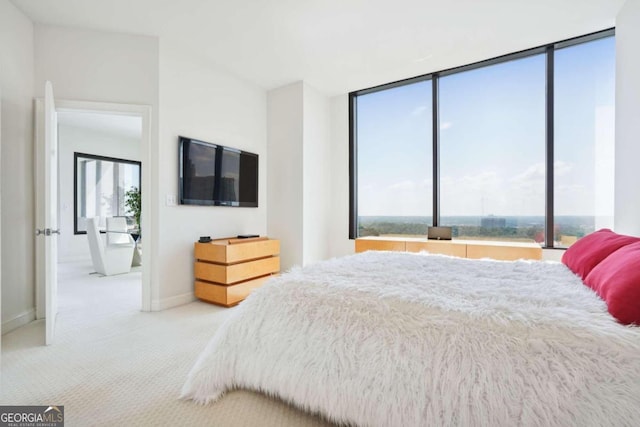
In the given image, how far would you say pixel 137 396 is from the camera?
155cm

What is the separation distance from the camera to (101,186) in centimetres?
621

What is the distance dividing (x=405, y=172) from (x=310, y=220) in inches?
58.7

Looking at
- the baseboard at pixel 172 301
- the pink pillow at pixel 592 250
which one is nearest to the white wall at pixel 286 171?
the baseboard at pixel 172 301

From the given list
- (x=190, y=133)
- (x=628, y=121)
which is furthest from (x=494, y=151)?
(x=190, y=133)

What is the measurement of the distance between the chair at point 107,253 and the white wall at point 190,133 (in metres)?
2.20

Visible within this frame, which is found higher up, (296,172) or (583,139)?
(583,139)

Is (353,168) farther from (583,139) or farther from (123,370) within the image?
(123,370)

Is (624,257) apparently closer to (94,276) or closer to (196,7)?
(196,7)

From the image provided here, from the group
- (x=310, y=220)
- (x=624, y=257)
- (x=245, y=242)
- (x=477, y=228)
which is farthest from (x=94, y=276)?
(x=624, y=257)

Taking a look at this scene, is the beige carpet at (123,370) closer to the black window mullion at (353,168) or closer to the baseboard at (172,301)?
the baseboard at (172,301)

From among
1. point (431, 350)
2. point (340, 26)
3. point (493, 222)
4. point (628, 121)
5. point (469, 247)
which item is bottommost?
point (431, 350)

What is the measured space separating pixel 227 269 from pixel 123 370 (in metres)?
1.26

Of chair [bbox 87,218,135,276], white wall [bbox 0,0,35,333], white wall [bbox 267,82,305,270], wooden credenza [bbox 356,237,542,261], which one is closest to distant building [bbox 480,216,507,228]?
wooden credenza [bbox 356,237,542,261]

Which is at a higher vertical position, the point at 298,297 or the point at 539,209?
the point at 539,209
